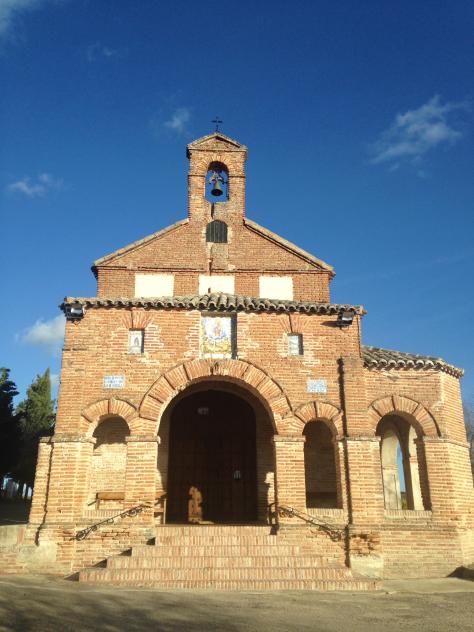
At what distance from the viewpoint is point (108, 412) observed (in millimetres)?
12633

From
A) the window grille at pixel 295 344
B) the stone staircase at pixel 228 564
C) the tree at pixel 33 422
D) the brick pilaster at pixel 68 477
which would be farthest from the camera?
the tree at pixel 33 422

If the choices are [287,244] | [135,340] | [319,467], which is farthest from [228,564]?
[287,244]

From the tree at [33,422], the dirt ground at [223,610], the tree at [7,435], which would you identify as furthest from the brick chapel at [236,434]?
the tree at [33,422]

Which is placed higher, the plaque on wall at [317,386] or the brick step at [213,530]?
the plaque on wall at [317,386]

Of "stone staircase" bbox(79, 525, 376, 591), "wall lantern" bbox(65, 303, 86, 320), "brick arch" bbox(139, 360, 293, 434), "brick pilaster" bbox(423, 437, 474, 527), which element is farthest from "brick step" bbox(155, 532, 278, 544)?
"wall lantern" bbox(65, 303, 86, 320)

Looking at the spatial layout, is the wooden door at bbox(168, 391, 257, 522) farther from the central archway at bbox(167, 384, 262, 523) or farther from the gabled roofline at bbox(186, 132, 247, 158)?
the gabled roofline at bbox(186, 132, 247, 158)

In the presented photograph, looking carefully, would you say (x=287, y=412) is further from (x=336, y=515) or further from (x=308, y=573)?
(x=308, y=573)

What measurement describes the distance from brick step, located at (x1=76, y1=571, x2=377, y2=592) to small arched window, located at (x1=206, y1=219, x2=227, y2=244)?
9922 mm

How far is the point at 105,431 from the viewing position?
13969mm

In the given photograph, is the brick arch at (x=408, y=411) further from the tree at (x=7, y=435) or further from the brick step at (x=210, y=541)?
the tree at (x=7, y=435)

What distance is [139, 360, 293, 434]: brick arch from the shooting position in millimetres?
12758

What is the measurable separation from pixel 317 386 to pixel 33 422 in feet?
96.4

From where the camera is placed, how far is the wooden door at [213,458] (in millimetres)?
14602

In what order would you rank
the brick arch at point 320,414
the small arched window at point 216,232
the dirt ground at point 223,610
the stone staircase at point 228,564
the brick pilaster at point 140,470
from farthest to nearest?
the small arched window at point 216,232
the brick arch at point 320,414
the brick pilaster at point 140,470
the stone staircase at point 228,564
the dirt ground at point 223,610
